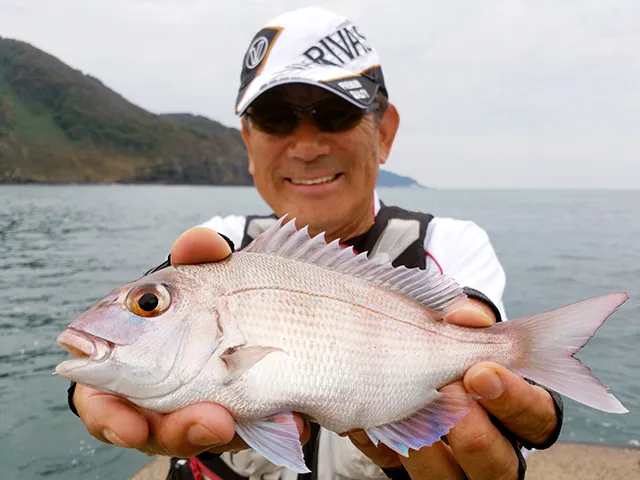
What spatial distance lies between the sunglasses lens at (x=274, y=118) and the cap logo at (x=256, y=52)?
1.48ft

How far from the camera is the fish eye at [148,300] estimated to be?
1.77 meters

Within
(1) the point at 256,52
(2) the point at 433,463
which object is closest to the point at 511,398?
(2) the point at 433,463

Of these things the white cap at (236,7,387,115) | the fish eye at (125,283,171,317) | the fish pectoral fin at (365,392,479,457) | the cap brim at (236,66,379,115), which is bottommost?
the fish pectoral fin at (365,392,479,457)

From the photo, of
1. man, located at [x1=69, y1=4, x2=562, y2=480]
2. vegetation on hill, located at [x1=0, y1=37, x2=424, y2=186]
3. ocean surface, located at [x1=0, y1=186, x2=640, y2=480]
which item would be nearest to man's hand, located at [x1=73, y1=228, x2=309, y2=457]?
man, located at [x1=69, y1=4, x2=562, y2=480]

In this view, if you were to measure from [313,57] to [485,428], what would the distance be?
2.55 m

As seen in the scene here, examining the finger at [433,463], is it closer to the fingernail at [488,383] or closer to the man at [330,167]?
the man at [330,167]

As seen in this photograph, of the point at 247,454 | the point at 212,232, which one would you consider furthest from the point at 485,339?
the point at 247,454

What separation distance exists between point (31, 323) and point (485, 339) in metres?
13.2

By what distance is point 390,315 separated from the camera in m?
2.06

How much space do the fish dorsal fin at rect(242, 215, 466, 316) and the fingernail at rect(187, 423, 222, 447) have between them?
0.75 metres

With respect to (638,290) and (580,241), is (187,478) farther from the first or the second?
(580,241)

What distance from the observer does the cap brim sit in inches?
121

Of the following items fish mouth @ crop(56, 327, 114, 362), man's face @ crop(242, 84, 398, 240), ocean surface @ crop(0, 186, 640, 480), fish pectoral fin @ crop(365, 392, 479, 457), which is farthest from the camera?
ocean surface @ crop(0, 186, 640, 480)

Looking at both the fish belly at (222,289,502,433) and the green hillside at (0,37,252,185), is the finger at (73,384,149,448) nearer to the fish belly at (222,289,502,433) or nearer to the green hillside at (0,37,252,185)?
the fish belly at (222,289,502,433)
